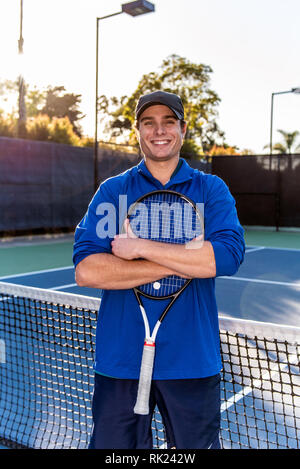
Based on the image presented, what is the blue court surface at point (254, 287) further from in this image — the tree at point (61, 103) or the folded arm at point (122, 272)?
the tree at point (61, 103)

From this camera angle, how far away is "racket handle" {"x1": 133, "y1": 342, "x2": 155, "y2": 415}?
1.76 meters

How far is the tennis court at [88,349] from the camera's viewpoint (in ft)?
9.66

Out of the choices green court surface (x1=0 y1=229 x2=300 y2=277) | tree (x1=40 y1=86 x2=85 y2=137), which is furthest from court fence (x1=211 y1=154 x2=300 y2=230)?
tree (x1=40 y1=86 x2=85 y2=137)

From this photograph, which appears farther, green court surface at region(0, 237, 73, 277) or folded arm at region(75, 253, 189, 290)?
green court surface at region(0, 237, 73, 277)

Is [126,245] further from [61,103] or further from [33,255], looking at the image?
[61,103]

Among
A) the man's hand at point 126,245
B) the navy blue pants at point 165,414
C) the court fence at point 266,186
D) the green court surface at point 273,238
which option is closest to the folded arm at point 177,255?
the man's hand at point 126,245

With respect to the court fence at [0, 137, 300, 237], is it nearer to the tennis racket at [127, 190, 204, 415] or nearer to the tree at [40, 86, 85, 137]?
the tennis racket at [127, 190, 204, 415]

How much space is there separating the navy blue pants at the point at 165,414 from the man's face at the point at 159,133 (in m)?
0.83

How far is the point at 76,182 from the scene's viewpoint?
1535 centimetres

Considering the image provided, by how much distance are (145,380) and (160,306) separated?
253mm

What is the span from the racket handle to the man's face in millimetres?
708

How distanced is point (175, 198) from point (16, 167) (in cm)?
1206

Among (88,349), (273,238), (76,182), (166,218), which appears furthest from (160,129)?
(273,238)
